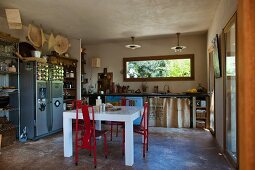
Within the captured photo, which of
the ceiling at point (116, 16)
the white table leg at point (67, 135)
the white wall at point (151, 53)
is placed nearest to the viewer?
the white table leg at point (67, 135)

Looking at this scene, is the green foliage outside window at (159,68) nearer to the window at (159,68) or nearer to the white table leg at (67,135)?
the window at (159,68)

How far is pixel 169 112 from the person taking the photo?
561 centimetres

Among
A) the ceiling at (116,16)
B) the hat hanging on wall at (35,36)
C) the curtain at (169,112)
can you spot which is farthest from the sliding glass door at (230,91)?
the hat hanging on wall at (35,36)

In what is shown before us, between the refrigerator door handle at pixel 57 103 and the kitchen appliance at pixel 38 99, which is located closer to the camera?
the kitchen appliance at pixel 38 99

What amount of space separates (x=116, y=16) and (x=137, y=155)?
282cm

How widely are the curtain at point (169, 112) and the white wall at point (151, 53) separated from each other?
0.81 m

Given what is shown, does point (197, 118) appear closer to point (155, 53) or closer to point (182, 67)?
point (182, 67)

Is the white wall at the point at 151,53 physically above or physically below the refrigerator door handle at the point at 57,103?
above

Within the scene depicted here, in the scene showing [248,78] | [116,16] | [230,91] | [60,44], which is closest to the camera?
[248,78]

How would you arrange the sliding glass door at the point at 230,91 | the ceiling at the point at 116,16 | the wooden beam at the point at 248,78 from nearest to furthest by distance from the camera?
1. the wooden beam at the point at 248,78
2. the sliding glass door at the point at 230,91
3. the ceiling at the point at 116,16

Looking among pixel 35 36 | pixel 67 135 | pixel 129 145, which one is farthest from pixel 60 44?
pixel 129 145

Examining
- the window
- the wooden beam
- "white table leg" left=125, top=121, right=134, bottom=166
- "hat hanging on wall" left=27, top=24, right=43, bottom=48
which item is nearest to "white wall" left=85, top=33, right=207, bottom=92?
the window

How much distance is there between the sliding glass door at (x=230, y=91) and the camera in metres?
2.85

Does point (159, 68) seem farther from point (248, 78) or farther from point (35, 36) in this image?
point (248, 78)
